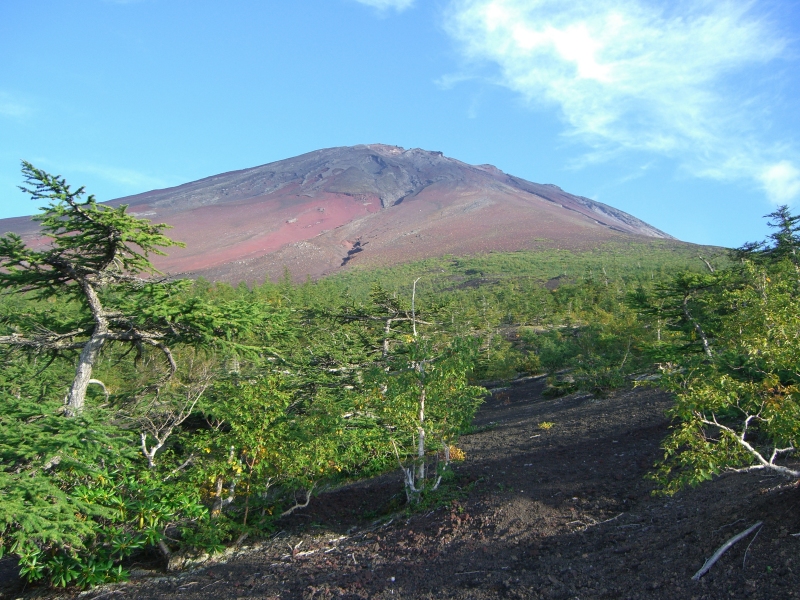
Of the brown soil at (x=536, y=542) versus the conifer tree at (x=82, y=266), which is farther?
the conifer tree at (x=82, y=266)

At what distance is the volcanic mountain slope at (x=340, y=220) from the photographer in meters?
111

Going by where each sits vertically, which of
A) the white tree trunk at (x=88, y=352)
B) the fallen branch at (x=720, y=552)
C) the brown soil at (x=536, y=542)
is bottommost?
the brown soil at (x=536, y=542)

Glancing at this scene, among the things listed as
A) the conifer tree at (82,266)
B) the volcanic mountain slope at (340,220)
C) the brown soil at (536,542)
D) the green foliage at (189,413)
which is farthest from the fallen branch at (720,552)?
the volcanic mountain slope at (340,220)

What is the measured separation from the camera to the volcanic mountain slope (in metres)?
111

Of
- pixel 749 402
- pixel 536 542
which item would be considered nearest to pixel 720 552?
pixel 749 402

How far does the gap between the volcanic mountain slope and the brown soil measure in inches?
3041

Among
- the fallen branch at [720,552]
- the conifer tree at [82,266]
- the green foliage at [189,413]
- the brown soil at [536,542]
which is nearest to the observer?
the fallen branch at [720,552]

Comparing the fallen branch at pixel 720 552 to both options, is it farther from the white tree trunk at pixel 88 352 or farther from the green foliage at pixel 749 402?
the white tree trunk at pixel 88 352

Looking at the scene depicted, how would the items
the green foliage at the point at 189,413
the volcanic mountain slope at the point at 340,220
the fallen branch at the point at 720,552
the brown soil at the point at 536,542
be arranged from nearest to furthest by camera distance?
the fallen branch at the point at 720,552
the brown soil at the point at 536,542
the green foliage at the point at 189,413
the volcanic mountain slope at the point at 340,220

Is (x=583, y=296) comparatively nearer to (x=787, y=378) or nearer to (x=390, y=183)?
(x=787, y=378)

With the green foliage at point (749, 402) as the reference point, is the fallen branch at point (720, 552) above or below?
below

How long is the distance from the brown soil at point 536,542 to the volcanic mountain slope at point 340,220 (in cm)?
7723

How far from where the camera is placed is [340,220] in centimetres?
15350

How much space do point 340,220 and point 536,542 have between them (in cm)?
15070
